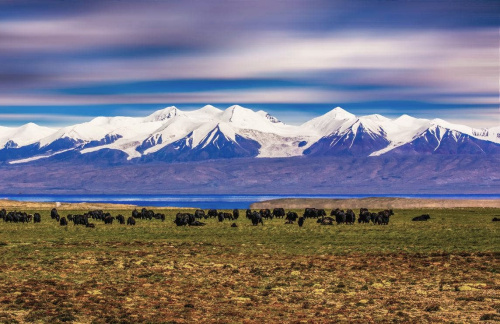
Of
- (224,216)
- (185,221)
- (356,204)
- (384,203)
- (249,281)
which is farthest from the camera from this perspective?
(356,204)

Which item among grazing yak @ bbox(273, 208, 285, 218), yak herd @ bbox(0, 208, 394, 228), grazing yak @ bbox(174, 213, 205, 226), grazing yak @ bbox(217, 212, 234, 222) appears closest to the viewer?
grazing yak @ bbox(174, 213, 205, 226)

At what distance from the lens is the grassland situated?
73.0 feet

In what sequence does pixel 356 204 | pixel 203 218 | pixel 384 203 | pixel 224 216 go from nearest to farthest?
pixel 224 216, pixel 203 218, pixel 384 203, pixel 356 204

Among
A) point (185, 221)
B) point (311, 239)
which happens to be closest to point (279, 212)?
point (185, 221)

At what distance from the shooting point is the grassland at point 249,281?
73.0 ft

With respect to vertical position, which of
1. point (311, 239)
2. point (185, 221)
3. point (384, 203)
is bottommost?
point (384, 203)

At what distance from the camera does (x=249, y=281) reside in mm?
29031

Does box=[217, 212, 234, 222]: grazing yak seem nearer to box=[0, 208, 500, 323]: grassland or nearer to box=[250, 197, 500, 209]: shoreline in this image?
box=[0, 208, 500, 323]: grassland

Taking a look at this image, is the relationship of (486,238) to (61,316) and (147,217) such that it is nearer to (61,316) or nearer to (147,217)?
(61,316)

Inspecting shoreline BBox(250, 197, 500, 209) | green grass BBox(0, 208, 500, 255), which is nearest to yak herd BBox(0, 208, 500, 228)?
green grass BBox(0, 208, 500, 255)

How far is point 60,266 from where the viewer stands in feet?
108

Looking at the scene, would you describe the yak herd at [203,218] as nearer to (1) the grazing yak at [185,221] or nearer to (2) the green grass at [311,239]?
(1) the grazing yak at [185,221]

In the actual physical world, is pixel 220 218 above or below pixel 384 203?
above

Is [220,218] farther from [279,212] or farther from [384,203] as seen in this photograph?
[384,203]
